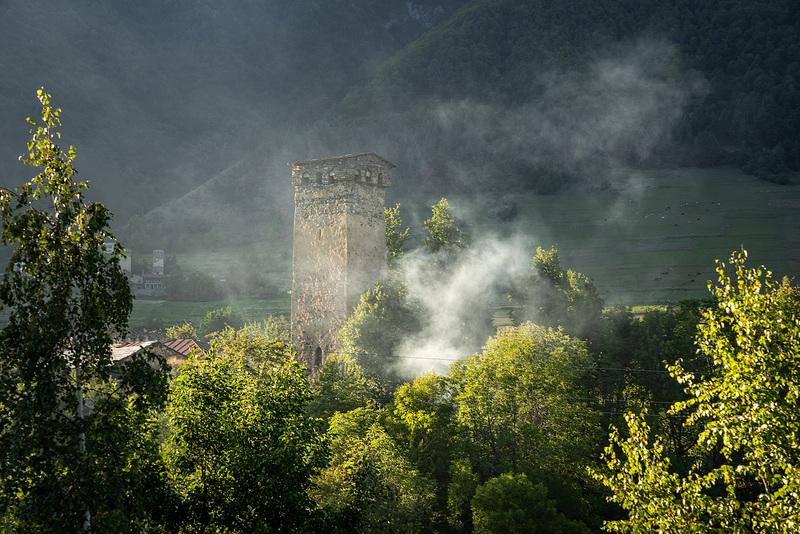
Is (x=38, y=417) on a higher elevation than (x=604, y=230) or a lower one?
lower

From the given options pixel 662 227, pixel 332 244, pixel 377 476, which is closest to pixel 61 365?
pixel 377 476

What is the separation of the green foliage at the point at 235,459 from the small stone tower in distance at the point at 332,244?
18.6m

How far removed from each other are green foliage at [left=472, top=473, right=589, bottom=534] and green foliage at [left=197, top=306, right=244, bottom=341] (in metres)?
72.2

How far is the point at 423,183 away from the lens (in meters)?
147

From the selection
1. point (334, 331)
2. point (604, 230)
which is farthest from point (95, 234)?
point (604, 230)

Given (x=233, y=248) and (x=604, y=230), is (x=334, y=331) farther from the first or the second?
(x=233, y=248)

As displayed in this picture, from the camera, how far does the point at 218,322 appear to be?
86.8 m

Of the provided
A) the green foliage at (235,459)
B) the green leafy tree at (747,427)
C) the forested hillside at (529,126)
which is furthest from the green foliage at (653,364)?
the forested hillside at (529,126)

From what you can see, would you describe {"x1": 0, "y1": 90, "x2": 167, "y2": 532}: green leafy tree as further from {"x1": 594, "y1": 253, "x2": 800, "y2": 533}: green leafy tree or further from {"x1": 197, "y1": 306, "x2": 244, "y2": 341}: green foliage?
{"x1": 197, "y1": 306, "x2": 244, "y2": 341}: green foliage

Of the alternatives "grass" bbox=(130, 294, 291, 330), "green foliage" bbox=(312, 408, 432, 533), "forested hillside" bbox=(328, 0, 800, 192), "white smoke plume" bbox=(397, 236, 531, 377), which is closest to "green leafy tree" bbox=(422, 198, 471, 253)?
"white smoke plume" bbox=(397, 236, 531, 377)

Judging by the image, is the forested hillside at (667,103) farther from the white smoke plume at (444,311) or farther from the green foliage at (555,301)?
the white smoke plume at (444,311)

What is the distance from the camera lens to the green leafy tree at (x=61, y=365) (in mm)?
6516

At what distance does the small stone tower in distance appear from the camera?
94.5 ft

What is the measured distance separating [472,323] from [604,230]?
8741cm
